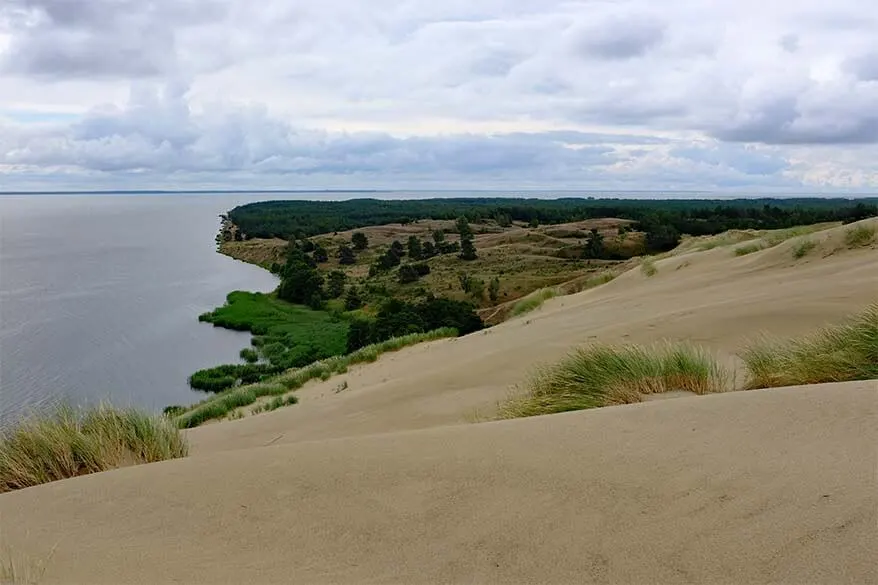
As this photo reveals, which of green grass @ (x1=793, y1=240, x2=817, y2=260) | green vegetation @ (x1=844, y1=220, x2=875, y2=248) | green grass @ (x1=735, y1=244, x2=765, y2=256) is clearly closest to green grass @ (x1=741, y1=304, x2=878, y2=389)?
green grass @ (x1=793, y1=240, x2=817, y2=260)

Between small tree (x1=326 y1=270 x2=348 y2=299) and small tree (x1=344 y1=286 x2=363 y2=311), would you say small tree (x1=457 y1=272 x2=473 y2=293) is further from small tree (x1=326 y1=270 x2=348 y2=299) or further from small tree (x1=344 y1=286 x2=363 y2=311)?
small tree (x1=326 y1=270 x2=348 y2=299)

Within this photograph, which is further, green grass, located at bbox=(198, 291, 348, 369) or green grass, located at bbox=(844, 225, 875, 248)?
green grass, located at bbox=(198, 291, 348, 369)

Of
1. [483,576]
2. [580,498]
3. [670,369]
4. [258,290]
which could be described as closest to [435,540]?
[483,576]

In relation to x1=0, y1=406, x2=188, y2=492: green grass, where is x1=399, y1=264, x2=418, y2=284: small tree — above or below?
below

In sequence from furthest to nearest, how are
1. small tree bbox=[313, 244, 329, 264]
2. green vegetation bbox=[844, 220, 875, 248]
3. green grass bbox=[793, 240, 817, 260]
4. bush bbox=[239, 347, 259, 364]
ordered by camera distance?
1. small tree bbox=[313, 244, 329, 264]
2. bush bbox=[239, 347, 259, 364]
3. green grass bbox=[793, 240, 817, 260]
4. green vegetation bbox=[844, 220, 875, 248]

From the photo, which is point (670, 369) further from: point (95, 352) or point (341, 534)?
point (95, 352)
